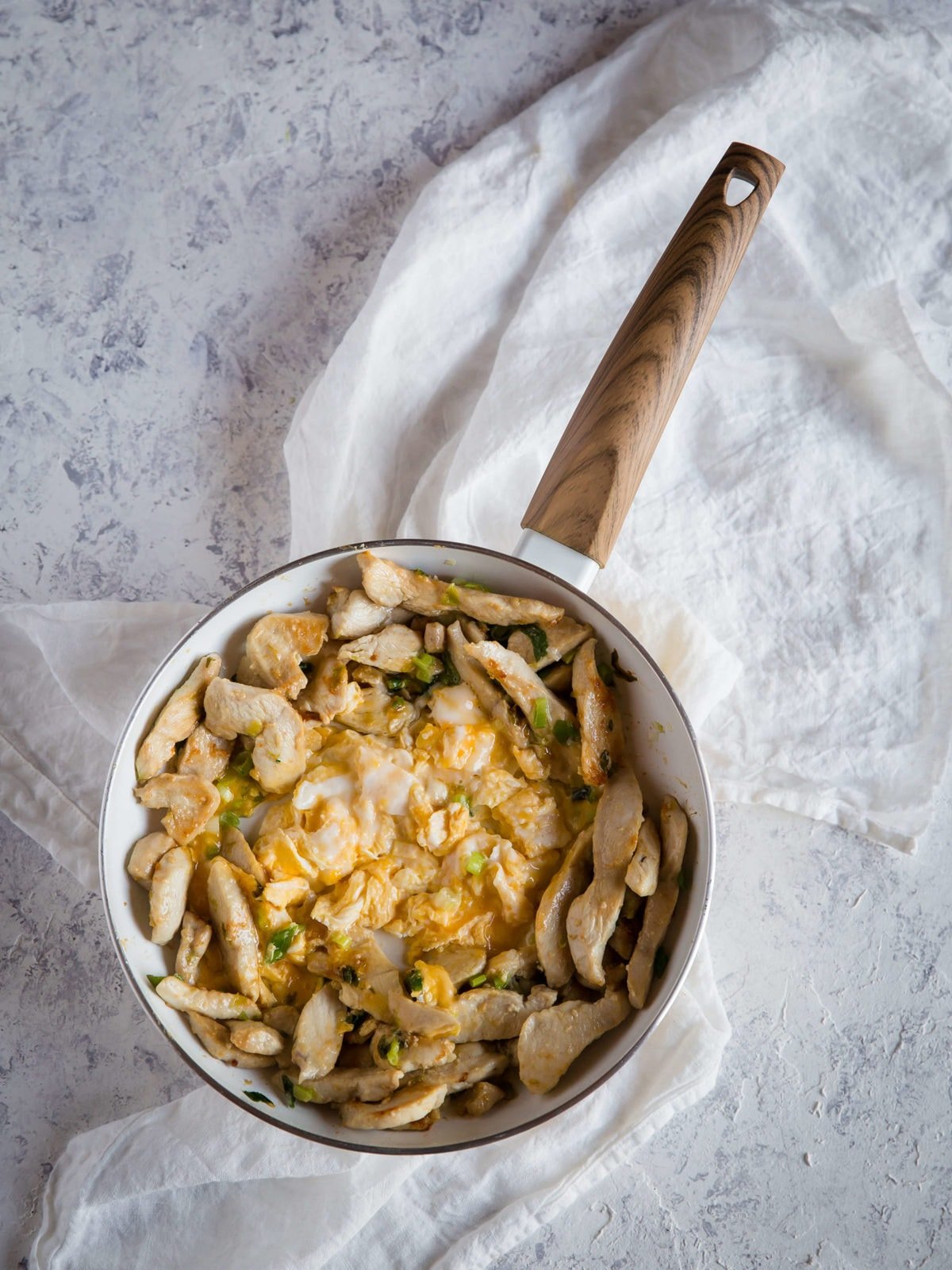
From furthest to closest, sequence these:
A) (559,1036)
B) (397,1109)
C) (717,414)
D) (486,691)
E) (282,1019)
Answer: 1. (717,414)
2. (486,691)
3. (282,1019)
4. (559,1036)
5. (397,1109)

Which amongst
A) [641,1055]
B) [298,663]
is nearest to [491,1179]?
[641,1055]

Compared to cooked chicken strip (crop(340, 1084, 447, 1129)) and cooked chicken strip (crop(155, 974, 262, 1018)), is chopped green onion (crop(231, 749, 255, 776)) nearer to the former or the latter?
cooked chicken strip (crop(155, 974, 262, 1018))

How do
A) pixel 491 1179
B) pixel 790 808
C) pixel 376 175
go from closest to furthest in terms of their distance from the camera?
pixel 491 1179, pixel 790 808, pixel 376 175

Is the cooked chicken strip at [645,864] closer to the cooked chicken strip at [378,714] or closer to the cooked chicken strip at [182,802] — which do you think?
the cooked chicken strip at [378,714]

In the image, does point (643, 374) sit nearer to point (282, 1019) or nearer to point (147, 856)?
point (147, 856)

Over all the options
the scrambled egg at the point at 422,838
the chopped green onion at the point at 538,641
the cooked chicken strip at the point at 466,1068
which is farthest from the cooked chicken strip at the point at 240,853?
the chopped green onion at the point at 538,641

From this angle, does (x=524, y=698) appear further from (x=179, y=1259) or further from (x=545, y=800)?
(x=179, y=1259)

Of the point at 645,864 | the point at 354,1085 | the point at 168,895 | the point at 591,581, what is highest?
the point at 591,581

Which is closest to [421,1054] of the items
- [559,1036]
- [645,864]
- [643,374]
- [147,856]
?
[559,1036]
